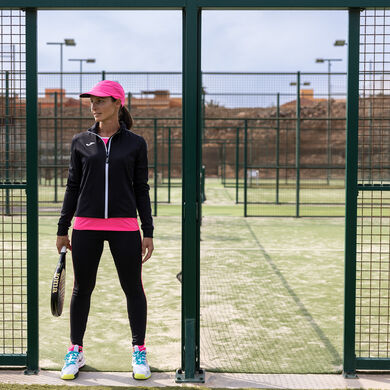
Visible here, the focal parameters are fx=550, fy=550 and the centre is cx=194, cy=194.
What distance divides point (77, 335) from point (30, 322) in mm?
328

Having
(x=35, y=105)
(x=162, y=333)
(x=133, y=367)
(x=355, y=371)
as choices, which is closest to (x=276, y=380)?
(x=355, y=371)

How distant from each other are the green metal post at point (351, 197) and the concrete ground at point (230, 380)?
0.15m

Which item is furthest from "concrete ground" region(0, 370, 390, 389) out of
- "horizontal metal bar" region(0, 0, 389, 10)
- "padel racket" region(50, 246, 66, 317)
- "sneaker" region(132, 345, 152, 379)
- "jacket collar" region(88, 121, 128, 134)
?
"horizontal metal bar" region(0, 0, 389, 10)

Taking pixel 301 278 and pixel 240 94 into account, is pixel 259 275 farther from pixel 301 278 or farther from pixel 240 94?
pixel 240 94

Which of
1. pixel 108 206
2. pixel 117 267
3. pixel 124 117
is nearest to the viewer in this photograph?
pixel 108 206

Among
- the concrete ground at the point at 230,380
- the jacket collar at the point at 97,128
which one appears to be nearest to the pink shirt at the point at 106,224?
the jacket collar at the point at 97,128

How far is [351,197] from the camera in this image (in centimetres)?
346

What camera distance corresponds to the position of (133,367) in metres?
3.38

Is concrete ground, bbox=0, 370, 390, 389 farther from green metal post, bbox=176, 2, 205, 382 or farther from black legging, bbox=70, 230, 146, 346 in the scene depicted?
black legging, bbox=70, 230, 146, 346

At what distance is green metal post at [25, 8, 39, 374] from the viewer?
346cm

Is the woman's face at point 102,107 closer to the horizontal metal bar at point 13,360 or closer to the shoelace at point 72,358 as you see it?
the shoelace at point 72,358

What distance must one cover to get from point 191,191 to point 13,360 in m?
1.57

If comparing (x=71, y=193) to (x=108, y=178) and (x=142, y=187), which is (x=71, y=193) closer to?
(x=108, y=178)

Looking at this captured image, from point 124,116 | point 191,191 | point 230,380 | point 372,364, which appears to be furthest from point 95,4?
point 372,364
